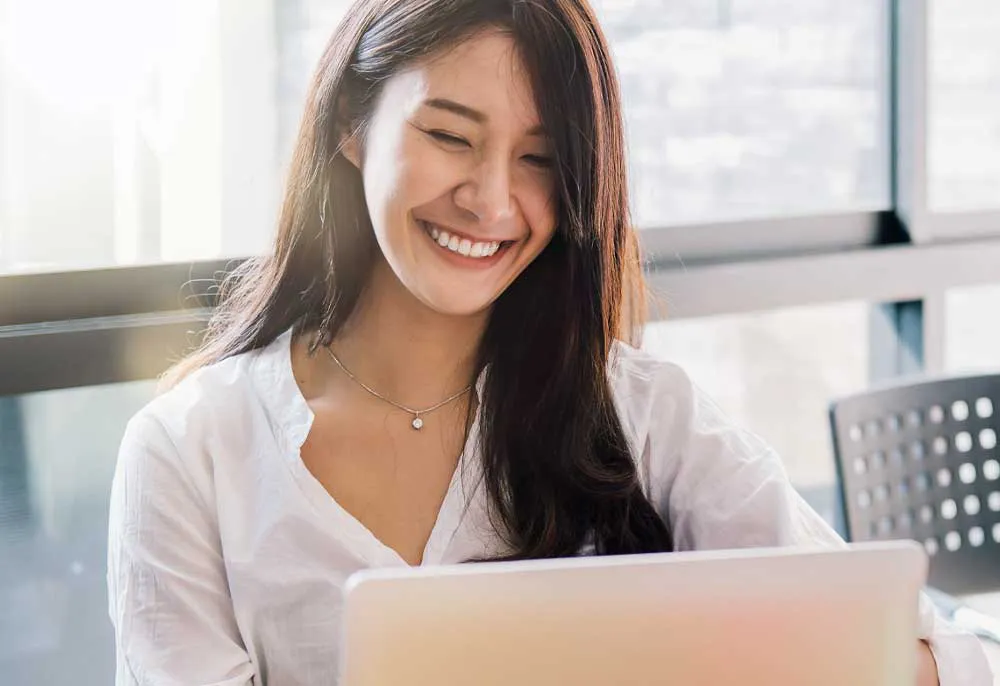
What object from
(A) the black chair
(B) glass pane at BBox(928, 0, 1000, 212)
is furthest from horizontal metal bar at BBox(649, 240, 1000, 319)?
(A) the black chair

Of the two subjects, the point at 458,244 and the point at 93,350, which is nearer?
the point at 458,244

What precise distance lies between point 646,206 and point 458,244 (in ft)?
3.80

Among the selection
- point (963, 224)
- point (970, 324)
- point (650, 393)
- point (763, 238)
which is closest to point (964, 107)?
point (963, 224)

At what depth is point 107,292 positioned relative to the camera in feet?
5.96

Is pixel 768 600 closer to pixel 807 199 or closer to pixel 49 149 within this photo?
pixel 49 149

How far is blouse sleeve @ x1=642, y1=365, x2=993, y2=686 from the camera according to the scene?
4.35 feet

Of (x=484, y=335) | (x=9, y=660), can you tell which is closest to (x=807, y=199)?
(x=484, y=335)

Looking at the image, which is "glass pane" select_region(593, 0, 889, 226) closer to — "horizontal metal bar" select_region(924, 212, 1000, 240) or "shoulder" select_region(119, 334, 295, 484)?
"horizontal metal bar" select_region(924, 212, 1000, 240)

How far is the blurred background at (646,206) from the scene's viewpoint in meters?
1.79

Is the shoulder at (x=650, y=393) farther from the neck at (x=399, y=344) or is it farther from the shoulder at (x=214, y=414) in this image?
the shoulder at (x=214, y=414)

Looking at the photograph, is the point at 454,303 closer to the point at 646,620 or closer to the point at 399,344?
the point at 399,344

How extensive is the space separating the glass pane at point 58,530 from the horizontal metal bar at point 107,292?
0.62 ft

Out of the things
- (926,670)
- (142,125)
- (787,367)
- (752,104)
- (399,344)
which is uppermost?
(752,104)

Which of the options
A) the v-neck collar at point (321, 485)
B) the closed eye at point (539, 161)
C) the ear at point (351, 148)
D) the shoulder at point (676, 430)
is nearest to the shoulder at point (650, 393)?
the shoulder at point (676, 430)
